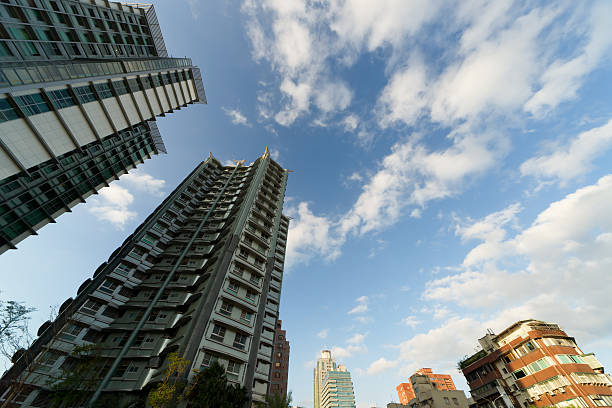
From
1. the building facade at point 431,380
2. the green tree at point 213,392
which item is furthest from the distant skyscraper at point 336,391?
the green tree at point 213,392

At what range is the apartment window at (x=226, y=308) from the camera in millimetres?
25341

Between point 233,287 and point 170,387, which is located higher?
point 233,287

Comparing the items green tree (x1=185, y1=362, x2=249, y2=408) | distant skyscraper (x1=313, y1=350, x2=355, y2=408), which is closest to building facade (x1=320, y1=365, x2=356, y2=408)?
distant skyscraper (x1=313, y1=350, x2=355, y2=408)

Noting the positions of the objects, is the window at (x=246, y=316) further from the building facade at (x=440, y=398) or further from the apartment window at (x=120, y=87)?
the building facade at (x=440, y=398)

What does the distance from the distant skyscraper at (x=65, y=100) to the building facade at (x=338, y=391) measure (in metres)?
138

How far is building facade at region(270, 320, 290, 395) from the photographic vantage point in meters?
60.8

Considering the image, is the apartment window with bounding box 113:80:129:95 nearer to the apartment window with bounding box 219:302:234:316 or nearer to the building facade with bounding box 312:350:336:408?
the apartment window with bounding box 219:302:234:316

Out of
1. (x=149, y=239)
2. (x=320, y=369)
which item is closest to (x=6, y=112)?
(x=149, y=239)

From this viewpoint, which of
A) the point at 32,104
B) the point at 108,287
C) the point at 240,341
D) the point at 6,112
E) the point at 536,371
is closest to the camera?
the point at 6,112

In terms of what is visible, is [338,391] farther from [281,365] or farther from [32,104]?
[32,104]

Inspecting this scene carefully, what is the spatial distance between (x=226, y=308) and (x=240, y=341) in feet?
11.8

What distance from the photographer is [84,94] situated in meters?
26.4

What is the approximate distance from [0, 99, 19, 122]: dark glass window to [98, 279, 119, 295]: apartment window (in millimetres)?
19846

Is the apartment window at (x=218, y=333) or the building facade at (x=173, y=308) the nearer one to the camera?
the building facade at (x=173, y=308)
